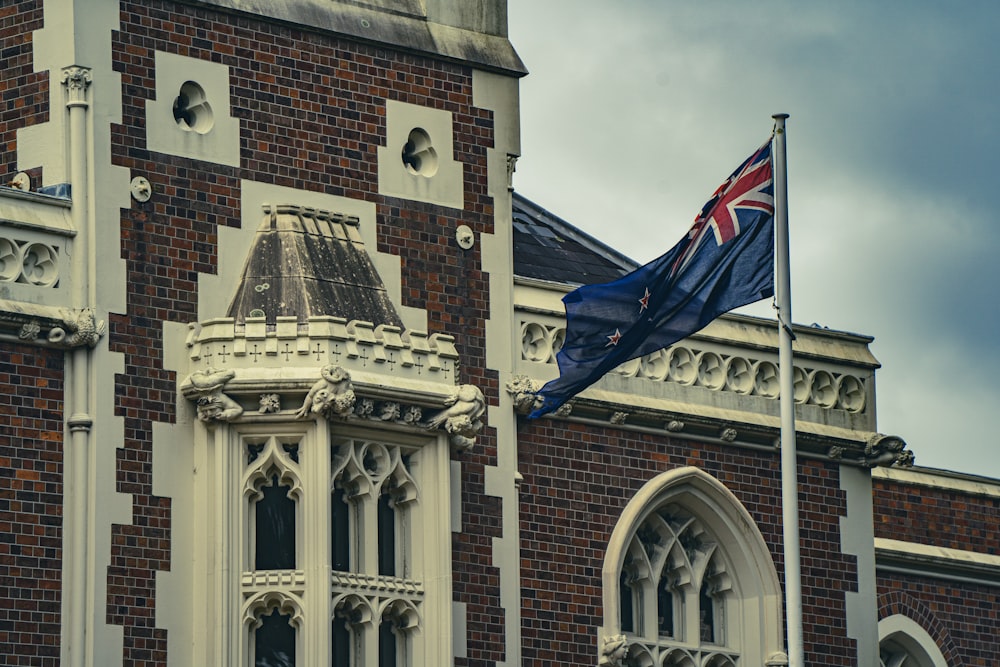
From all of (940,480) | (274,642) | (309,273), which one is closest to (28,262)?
(309,273)

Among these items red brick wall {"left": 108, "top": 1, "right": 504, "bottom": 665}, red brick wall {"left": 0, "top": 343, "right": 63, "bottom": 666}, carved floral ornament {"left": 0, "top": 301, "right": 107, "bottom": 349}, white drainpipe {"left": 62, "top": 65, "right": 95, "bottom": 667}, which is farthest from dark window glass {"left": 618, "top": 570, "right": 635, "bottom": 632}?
red brick wall {"left": 0, "top": 343, "right": 63, "bottom": 666}

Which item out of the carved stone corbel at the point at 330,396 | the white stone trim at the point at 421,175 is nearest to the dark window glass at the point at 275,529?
the carved stone corbel at the point at 330,396

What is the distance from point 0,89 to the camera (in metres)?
33.5

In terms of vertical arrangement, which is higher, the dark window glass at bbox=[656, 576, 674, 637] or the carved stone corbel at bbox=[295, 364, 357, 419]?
the carved stone corbel at bbox=[295, 364, 357, 419]

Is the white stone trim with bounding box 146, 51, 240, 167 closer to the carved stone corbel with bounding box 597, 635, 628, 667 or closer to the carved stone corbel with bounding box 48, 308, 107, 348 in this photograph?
the carved stone corbel with bounding box 48, 308, 107, 348

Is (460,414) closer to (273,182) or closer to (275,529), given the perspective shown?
(275,529)

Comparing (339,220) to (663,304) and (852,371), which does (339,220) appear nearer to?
(663,304)

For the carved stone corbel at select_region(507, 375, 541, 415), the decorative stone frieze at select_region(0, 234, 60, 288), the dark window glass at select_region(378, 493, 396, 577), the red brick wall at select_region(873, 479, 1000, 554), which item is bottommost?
the dark window glass at select_region(378, 493, 396, 577)

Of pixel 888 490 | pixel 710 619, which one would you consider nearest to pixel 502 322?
pixel 710 619

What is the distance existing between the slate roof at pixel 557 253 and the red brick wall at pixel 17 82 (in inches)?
290

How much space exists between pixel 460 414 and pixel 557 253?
20.5ft

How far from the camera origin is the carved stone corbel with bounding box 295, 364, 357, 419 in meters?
32.0

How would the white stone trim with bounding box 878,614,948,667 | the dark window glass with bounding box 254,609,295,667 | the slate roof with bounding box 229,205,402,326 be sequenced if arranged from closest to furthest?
1. the dark window glass with bounding box 254,609,295,667
2. the slate roof with bounding box 229,205,402,326
3. the white stone trim with bounding box 878,614,948,667

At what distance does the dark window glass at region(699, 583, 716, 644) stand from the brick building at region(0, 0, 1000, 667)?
0.17ft
